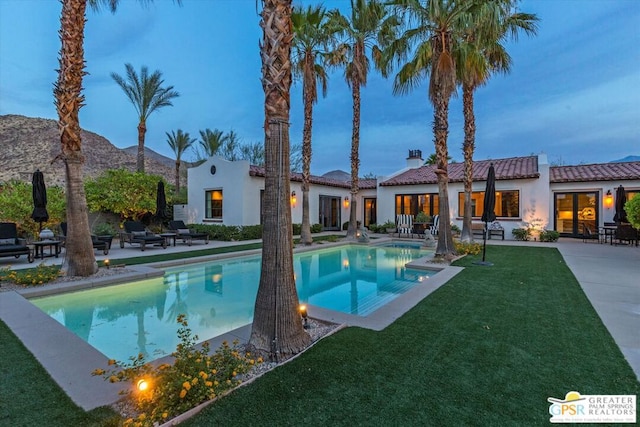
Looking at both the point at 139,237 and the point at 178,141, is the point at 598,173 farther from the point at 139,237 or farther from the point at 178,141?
the point at 178,141

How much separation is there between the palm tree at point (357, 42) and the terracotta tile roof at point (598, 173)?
36.7 feet

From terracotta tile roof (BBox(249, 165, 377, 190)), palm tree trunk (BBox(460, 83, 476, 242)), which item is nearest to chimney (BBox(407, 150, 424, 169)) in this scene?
terracotta tile roof (BBox(249, 165, 377, 190))

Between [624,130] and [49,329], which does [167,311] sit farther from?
[624,130]

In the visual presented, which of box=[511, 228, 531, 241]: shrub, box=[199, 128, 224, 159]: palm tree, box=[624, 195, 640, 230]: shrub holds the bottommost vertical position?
box=[511, 228, 531, 241]: shrub

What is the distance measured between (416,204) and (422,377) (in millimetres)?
18513

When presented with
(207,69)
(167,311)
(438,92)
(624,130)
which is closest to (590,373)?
(167,311)

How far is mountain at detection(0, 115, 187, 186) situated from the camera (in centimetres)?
3188

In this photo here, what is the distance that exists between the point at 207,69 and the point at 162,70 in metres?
8.14

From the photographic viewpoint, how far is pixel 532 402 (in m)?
2.60

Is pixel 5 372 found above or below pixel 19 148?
below

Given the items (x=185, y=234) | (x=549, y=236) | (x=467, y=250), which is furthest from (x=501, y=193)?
(x=185, y=234)

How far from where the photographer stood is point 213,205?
18.8 meters

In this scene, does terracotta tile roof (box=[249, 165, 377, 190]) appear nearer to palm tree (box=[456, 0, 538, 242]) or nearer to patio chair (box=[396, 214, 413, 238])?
patio chair (box=[396, 214, 413, 238])

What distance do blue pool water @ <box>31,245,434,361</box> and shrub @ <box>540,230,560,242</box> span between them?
9.93 meters
